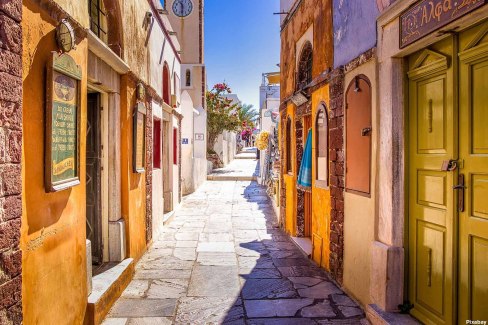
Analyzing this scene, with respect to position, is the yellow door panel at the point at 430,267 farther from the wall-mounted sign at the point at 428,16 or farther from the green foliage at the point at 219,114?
the green foliage at the point at 219,114

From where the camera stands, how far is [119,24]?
15.7 ft

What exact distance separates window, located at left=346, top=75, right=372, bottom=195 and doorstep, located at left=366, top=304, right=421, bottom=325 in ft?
3.74

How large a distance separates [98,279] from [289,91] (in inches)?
203

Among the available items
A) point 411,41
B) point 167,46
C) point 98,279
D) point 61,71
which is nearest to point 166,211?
point 167,46

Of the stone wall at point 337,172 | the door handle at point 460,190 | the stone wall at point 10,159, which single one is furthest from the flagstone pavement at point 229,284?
the stone wall at point 10,159

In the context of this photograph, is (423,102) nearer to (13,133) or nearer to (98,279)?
(13,133)

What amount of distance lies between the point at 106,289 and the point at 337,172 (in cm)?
303

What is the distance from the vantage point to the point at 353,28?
4.38m

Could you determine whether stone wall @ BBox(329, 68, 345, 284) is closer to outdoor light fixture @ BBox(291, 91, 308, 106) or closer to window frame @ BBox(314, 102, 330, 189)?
window frame @ BBox(314, 102, 330, 189)

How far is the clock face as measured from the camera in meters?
16.9

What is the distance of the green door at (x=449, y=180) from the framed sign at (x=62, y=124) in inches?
115

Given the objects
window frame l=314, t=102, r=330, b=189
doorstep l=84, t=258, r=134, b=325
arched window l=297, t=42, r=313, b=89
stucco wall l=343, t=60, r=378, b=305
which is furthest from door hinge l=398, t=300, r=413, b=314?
arched window l=297, t=42, r=313, b=89

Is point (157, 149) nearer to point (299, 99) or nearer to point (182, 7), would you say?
point (299, 99)

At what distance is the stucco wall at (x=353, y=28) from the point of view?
3.94 meters
